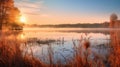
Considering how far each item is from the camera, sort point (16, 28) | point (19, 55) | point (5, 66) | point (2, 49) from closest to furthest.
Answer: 1. point (5, 66)
2. point (19, 55)
3. point (2, 49)
4. point (16, 28)

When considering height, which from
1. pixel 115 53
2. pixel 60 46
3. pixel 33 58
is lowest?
pixel 60 46

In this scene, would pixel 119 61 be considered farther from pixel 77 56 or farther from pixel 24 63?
pixel 24 63

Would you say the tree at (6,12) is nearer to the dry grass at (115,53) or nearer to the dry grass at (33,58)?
the dry grass at (33,58)

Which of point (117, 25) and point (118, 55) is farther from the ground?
point (117, 25)

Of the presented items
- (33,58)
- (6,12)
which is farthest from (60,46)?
(6,12)

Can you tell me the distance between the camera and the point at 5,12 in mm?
34094

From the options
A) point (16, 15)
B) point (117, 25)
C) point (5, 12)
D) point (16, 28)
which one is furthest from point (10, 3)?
point (117, 25)

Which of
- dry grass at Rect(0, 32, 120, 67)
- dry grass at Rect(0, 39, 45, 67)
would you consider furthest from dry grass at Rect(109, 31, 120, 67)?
dry grass at Rect(0, 39, 45, 67)

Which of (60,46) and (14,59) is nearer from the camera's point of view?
(14,59)

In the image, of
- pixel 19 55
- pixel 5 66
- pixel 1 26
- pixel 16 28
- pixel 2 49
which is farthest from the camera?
pixel 16 28

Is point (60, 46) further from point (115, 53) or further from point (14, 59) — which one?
point (115, 53)

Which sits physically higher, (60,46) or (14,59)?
(14,59)

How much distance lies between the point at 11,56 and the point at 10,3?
27008 mm

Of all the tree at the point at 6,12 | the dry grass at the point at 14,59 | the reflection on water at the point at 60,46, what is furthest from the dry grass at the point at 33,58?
the tree at the point at 6,12
